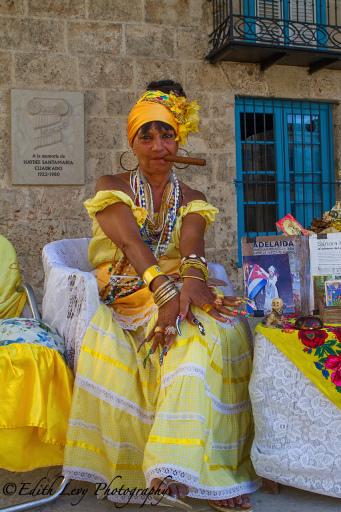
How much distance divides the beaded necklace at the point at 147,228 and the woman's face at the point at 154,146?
0.10 m

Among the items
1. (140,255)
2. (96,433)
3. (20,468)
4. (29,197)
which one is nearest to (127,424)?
(96,433)

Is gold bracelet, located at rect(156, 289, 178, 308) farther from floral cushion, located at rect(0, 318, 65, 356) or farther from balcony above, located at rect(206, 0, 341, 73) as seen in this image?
balcony above, located at rect(206, 0, 341, 73)

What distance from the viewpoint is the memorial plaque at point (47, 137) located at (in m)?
5.74

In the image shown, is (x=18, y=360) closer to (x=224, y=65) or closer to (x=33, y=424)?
(x=33, y=424)

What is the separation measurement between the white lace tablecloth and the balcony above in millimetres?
4882

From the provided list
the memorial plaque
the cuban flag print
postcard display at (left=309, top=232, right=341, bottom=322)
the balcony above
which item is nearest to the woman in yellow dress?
the cuban flag print

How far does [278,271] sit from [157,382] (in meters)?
0.66

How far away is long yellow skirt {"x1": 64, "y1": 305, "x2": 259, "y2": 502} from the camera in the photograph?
5.77 feet

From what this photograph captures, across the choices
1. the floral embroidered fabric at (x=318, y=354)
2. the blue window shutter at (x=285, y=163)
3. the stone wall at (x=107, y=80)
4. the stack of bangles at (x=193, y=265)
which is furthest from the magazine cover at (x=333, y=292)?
the blue window shutter at (x=285, y=163)

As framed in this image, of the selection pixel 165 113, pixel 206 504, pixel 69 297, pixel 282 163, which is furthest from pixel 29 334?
pixel 282 163

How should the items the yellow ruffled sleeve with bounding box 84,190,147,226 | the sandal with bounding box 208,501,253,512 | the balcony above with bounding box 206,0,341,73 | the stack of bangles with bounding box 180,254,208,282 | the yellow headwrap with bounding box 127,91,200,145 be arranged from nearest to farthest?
the sandal with bounding box 208,501,253,512, the stack of bangles with bounding box 180,254,208,282, the yellow ruffled sleeve with bounding box 84,190,147,226, the yellow headwrap with bounding box 127,91,200,145, the balcony above with bounding box 206,0,341,73

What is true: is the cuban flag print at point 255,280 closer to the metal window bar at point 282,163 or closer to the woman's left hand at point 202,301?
the woman's left hand at point 202,301

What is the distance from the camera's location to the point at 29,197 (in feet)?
19.2

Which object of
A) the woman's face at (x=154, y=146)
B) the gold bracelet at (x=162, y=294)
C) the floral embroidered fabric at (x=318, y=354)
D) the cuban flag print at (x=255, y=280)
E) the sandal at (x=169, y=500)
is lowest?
the sandal at (x=169, y=500)
